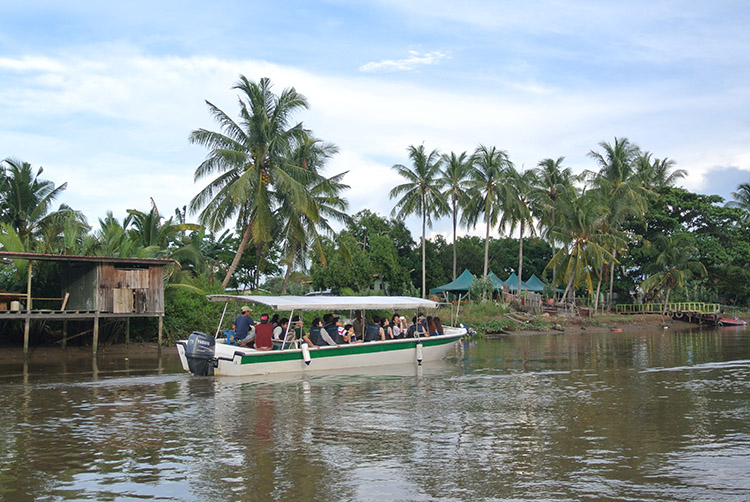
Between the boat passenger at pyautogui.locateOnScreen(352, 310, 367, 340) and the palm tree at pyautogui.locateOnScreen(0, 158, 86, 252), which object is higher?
the palm tree at pyautogui.locateOnScreen(0, 158, 86, 252)

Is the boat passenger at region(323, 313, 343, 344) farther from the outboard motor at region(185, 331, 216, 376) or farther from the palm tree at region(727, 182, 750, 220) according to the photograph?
the palm tree at region(727, 182, 750, 220)

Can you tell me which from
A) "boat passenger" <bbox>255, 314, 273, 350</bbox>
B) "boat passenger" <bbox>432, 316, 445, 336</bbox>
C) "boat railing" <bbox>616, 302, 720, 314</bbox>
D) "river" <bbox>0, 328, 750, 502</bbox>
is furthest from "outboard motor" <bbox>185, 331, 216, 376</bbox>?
"boat railing" <bbox>616, 302, 720, 314</bbox>

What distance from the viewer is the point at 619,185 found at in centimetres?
5222

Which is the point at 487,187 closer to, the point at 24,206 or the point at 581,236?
the point at 581,236

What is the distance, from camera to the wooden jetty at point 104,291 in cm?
2391

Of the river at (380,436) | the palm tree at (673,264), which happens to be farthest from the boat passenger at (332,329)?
the palm tree at (673,264)

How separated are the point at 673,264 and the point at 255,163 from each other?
3530 cm

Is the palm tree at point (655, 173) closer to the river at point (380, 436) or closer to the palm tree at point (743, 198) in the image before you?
the palm tree at point (743, 198)

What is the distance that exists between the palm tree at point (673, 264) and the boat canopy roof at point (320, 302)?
36.4m

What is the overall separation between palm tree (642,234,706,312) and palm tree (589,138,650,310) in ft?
9.55

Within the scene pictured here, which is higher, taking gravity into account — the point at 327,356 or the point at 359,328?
the point at 359,328

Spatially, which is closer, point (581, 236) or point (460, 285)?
point (581, 236)

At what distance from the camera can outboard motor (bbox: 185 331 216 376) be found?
55.6 feet

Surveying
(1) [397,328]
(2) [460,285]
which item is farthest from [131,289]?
(2) [460,285]
